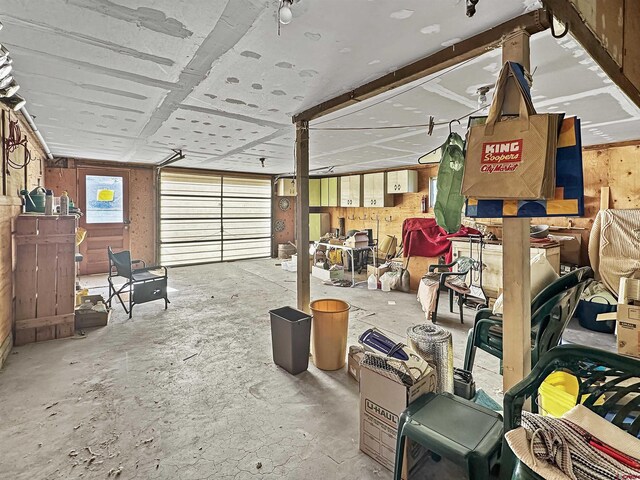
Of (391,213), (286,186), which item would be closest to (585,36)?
(391,213)

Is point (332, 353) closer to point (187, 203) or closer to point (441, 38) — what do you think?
point (441, 38)

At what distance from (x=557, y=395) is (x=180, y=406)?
2.33 metres

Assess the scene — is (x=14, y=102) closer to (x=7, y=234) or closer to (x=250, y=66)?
(x=7, y=234)

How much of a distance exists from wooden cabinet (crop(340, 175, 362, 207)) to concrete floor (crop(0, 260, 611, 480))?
14.2ft

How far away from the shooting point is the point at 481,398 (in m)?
2.23

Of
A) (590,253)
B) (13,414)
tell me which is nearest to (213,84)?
(13,414)

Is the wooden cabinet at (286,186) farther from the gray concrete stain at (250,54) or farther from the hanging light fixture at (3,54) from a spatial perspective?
the hanging light fixture at (3,54)

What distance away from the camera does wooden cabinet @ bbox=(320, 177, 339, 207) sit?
8570mm

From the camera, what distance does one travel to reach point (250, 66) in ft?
7.41

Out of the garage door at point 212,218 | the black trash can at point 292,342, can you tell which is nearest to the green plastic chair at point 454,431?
the black trash can at point 292,342

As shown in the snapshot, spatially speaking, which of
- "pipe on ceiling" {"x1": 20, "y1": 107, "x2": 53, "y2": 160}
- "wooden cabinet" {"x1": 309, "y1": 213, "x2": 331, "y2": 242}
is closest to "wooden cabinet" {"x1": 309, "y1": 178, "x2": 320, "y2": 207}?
"wooden cabinet" {"x1": 309, "y1": 213, "x2": 331, "y2": 242}

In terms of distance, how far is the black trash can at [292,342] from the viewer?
2740 millimetres

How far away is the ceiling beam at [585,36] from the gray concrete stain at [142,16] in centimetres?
181

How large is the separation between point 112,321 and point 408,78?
414 centimetres
